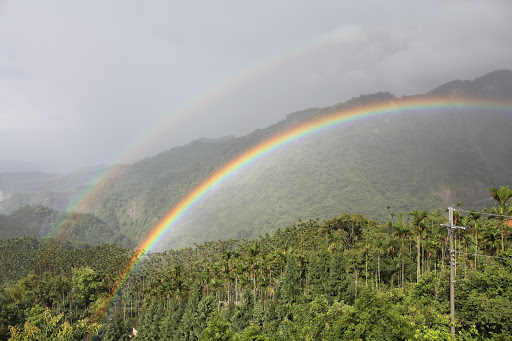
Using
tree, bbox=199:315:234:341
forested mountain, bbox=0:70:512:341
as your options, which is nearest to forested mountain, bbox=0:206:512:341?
tree, bbox=199:315:234:341

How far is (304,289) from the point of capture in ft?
A: 163

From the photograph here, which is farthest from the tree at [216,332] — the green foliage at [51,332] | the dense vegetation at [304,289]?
the green foliage at [51,332]

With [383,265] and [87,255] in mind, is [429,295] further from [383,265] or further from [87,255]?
[87,255]

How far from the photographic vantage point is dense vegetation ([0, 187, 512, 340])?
70.9 ft

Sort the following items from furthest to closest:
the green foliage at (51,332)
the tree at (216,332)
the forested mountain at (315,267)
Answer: the forested mountain at (315,267)
the green foliage at (51,332)
the tree at (216,332)

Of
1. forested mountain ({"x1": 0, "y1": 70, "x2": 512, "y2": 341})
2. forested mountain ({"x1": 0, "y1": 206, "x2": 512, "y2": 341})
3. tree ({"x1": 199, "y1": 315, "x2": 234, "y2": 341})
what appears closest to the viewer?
tree ({"x1": 199, "y1": 315, "x2": 234, "y2": 341})

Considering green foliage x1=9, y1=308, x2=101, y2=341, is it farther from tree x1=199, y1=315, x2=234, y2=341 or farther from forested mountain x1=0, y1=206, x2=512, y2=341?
tree x1=199, y1=315, x2=234, y2=341

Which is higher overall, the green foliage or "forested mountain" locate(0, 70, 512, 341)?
the green foliage

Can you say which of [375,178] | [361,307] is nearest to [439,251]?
[361,307]

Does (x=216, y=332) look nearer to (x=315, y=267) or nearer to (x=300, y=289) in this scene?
(x=300, y=289)

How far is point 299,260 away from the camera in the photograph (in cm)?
5575

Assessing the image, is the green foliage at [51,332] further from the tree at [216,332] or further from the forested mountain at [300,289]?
the tree at [216,332]

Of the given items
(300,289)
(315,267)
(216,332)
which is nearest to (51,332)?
(216,332)

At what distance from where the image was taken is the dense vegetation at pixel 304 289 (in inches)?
851
